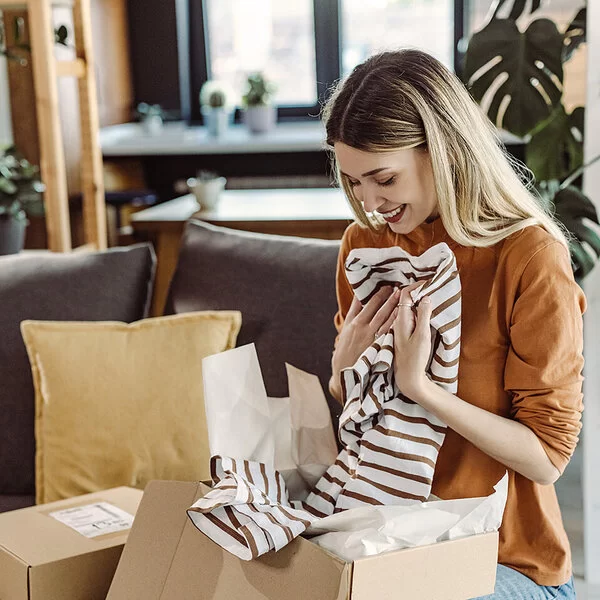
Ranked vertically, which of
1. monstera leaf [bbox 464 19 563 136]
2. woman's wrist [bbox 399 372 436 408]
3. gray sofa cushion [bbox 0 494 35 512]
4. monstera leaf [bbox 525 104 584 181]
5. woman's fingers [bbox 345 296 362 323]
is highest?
→ monstera leaf [bbox 464 19 563 136]

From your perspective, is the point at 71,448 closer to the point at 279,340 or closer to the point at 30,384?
the point at 30,384

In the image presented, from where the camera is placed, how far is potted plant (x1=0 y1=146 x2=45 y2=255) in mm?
3039

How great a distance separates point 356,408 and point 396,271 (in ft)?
0.69

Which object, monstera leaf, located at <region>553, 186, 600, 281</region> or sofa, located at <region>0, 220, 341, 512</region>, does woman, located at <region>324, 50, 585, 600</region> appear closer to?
sofa, located at <region>0, 220, 341, 512</region>

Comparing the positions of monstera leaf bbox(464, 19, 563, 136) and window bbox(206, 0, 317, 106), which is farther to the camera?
window bbox(206, 0, 317, 106)

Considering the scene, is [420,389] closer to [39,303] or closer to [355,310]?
[355,310]

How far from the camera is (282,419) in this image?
1367 mm

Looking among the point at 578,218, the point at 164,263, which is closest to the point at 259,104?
the point at 164,263

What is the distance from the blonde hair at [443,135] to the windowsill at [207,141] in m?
3.61

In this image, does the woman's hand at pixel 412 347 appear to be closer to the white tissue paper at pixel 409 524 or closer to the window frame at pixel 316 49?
the white tissue paper at pixel 409 524

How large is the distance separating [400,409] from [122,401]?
767mm

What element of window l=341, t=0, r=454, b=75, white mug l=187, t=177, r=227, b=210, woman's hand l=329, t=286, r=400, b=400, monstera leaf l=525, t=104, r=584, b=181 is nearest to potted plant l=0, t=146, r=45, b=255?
white mug l=187, t=177, r=227, b=210

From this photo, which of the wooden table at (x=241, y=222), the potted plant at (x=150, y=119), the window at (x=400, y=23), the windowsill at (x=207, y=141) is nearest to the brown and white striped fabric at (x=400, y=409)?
the wooden table at (x=241, y=222)

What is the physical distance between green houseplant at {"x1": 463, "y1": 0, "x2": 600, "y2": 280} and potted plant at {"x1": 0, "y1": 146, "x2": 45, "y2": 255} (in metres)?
1.64
